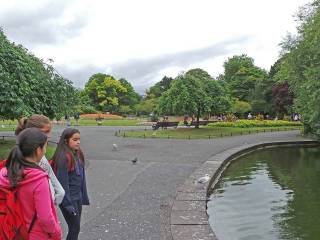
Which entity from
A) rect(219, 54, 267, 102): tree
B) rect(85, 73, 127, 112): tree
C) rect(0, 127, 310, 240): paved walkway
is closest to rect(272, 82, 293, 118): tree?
rect(219, 54, 267, 102): tree

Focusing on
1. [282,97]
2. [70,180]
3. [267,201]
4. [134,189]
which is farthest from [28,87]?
[282,97]

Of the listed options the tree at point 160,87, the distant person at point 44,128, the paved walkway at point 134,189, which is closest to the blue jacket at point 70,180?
the distant person at point 44,128

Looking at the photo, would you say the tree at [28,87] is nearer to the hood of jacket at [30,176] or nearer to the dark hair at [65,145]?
the dark hair at [65,145]

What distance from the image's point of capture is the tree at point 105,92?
277ft

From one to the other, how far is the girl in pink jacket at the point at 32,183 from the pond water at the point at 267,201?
17.9 ft

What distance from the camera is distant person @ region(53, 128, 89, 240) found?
467cm

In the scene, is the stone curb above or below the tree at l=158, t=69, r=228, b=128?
below

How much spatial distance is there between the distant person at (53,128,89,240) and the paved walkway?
1737 millimetres

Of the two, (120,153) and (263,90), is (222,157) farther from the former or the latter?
(263,90)

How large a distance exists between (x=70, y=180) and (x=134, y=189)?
19.2ft

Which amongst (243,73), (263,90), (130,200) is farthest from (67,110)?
(243,73)

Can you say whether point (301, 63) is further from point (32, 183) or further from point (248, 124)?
point (32, 183)

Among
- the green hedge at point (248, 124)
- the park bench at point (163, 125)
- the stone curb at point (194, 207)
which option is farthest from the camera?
the green hedge at point (248, 124)

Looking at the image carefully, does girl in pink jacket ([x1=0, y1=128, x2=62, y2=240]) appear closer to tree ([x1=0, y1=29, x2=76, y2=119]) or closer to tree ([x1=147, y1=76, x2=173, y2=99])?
tree ([x1=0, y1=29, x2=76, y2=119])
